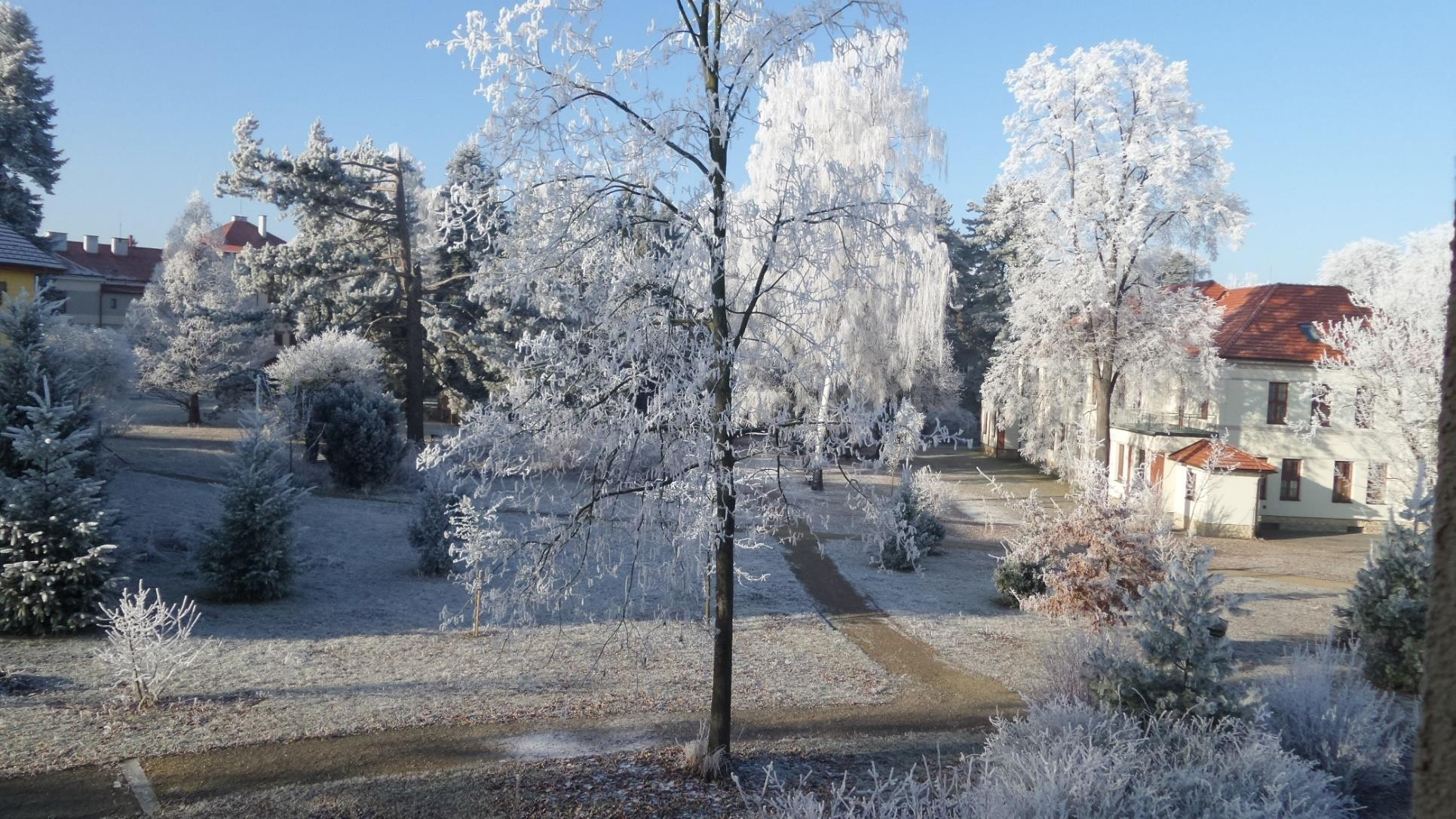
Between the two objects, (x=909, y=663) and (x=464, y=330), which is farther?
(x=464, y=330)

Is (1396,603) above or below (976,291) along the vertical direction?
below

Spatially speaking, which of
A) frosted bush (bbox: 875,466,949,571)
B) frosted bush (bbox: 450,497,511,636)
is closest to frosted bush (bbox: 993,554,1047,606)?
frosted bush (bbox: 875,466,949,571)

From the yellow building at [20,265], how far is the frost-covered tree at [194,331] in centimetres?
736

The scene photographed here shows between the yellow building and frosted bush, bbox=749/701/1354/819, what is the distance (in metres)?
18.7

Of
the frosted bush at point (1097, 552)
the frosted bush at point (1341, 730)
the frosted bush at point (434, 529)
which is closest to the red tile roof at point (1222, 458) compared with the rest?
the frosted bush at point (1097, 552)

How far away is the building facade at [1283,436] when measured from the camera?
24547 millimetres

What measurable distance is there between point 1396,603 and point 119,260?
2518 inches

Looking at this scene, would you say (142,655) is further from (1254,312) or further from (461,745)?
(1254,312)

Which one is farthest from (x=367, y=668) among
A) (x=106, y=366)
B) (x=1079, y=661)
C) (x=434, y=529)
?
(x=106, y=366)

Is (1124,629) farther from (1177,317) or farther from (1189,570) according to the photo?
(1177,317)

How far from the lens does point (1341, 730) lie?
698 centimetres

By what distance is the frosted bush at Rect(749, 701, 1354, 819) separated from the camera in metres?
5.03

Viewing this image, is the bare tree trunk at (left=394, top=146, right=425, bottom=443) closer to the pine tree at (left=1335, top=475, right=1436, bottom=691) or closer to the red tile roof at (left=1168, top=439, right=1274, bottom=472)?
the red tile roof at (left=1168, top=439, right=1274, bottom=472)

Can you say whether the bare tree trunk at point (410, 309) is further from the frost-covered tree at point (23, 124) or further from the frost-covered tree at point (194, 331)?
the frost-covered tree at point (23, 124)
